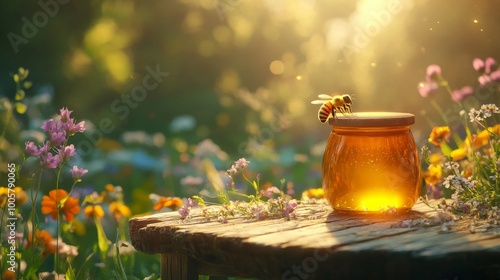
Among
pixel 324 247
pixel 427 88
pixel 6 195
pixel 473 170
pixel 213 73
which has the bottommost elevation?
pixel 324 247

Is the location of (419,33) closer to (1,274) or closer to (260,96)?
(260,96)

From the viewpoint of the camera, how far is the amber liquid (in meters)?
2.17

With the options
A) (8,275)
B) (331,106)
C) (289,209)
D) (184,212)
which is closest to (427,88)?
(331,106)

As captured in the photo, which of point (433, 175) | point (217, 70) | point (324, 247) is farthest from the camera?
A: point (217, 70)

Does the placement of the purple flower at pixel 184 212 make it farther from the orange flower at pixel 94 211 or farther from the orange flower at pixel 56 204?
the orange flower at pixel 94 211

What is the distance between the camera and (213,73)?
17.0 feet

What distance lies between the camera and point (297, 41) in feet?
16.8

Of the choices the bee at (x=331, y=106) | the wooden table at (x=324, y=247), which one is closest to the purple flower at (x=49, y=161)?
the wooden table at (x=324, y=247)

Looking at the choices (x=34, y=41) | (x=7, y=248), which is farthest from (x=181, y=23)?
(x=7, y=248)

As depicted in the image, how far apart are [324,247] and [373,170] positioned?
1.69ft

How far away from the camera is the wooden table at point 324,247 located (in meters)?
1.63

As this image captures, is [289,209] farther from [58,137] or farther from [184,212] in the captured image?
[58,137]

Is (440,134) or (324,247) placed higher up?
(440,134)

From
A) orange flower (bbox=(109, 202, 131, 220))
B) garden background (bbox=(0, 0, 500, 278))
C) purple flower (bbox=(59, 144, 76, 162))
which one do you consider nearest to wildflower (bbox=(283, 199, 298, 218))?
purple flower (bbox=(59, 144, 76, 162))
